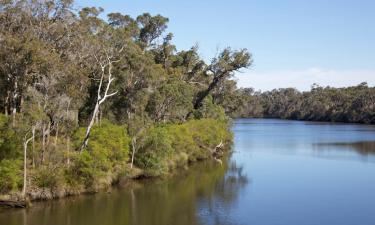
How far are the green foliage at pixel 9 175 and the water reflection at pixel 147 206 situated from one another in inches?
78.3

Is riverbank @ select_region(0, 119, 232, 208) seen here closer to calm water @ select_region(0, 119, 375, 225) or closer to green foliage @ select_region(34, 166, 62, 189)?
green foliage @ select_region(34, 166, 62, 189)

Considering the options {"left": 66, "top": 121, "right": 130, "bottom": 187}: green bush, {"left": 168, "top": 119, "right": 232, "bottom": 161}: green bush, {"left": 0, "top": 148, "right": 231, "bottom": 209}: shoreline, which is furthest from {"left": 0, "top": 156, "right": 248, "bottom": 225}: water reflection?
{"left": 168, "top": 119, "right": 232, "bottom": 161}: green bush

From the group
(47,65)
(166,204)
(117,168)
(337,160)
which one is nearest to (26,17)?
(47,65)

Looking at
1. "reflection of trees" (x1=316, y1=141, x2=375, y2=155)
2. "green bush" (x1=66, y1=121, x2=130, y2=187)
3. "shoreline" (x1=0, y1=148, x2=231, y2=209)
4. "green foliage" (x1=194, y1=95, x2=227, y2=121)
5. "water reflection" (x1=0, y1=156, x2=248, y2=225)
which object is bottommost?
"water reflection" (x1=0, y1=156, x2=248, y2=225)

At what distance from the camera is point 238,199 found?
118 feet

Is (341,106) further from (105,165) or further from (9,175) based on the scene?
(9,175)

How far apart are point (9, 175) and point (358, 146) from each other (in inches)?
2236

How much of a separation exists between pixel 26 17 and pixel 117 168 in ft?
51.3

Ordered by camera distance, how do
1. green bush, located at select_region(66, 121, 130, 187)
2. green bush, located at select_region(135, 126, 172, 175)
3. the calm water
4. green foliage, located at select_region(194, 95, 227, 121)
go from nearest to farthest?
the calm water, green bush, located at select_region(66, 121, 130, 187), green bush, located at select_region(135, 126, 172, 175), green foliage, located at select_region(194, 95, 227, 121)

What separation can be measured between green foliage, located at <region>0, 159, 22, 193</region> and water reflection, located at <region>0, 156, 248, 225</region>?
1.99m

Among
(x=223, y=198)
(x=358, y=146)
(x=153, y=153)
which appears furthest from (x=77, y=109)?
(x=358, y=146)

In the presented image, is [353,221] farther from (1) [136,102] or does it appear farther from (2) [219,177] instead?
(1) [136,102]

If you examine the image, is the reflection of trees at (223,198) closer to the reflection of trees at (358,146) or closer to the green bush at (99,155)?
the green bush at (99,155)

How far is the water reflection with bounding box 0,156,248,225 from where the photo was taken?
29.7m
